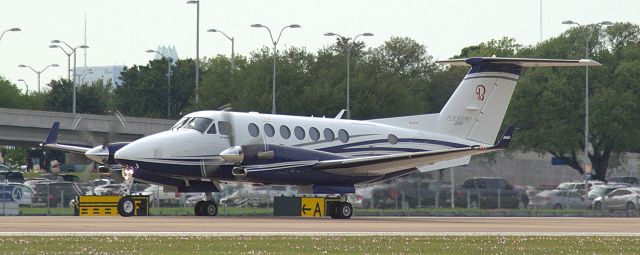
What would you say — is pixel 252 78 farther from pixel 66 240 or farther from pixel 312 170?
pixel 66 240

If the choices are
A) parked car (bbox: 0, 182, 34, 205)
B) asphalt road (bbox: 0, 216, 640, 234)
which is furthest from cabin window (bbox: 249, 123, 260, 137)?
parked car (bbox: 0, 182, 34, 205)

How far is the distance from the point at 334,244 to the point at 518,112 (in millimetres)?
71274

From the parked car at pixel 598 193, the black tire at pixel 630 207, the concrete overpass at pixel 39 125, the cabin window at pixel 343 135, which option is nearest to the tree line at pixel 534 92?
the concrete overpass at pixel 39 125

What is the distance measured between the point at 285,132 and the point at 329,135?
2.00 m

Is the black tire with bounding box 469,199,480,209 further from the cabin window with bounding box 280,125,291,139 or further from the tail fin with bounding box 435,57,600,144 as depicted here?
Result: the cabin window with bounding box 280,125,291,139

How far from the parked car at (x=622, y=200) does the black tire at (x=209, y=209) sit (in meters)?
22.9

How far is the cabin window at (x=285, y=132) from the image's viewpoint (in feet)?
158

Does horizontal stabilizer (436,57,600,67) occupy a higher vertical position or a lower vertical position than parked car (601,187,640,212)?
higher

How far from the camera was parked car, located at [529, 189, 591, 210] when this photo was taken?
65500mm

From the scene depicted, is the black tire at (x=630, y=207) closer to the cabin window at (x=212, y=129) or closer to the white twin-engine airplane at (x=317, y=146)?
the white twin-engine airplane at (x=317, y=146)

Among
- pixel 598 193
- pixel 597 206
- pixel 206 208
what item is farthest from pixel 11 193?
pixel 598 193

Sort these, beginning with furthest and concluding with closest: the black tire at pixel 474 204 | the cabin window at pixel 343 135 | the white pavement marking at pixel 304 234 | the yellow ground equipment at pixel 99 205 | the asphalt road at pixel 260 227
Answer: the black tire at pixel 474 204 → the cabin window at pixel 343 135 → the yellow ground equipment at pixel 99 205 → the asphalt road at pixel 260 227 → the white pavement marking at pixel 304 234

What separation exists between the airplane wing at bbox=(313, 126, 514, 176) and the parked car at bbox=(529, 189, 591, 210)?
18128mm

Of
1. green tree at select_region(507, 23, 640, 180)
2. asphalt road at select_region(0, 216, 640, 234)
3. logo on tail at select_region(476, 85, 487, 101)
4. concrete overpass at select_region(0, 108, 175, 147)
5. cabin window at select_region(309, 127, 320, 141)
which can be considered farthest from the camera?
green tree at select_region(507, 23, 640, 180)
